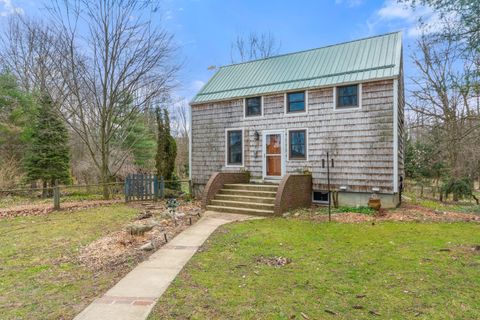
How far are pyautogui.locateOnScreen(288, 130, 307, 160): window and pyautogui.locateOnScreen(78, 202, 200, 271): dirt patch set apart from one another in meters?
4.61

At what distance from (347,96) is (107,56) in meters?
10.8

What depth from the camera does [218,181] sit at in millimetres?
10812

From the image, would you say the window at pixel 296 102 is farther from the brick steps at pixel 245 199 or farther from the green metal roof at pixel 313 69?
the brick steps at pixel 245 199

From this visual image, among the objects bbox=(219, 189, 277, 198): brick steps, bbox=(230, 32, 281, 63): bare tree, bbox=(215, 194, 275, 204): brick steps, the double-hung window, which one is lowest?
bbox=(215, 194, 275, 204): brick steps

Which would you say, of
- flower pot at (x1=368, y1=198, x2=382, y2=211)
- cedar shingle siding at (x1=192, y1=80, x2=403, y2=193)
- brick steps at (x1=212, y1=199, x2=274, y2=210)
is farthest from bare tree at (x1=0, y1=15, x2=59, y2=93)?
flower pot at (x1=368, y1=198, x2=382, y2=211)

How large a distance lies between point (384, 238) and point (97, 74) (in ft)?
44.9

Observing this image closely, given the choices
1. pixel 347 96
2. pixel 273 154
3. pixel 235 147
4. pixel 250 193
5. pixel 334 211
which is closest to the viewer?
pixel 334 211

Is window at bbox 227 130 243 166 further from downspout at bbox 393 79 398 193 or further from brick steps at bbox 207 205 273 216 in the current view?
downspout at bbox 393 79 398 193

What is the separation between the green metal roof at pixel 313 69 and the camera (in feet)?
32.4

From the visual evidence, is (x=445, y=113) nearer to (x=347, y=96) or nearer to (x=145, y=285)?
(x=347, y=96)

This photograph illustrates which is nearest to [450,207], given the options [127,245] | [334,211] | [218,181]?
[334,211]

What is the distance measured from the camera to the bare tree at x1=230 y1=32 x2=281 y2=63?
26.2 metres

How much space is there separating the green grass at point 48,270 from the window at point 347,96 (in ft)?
26.5

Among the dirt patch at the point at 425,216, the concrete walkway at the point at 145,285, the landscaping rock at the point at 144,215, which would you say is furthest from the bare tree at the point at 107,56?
the dirt patch at the point at 425,216
